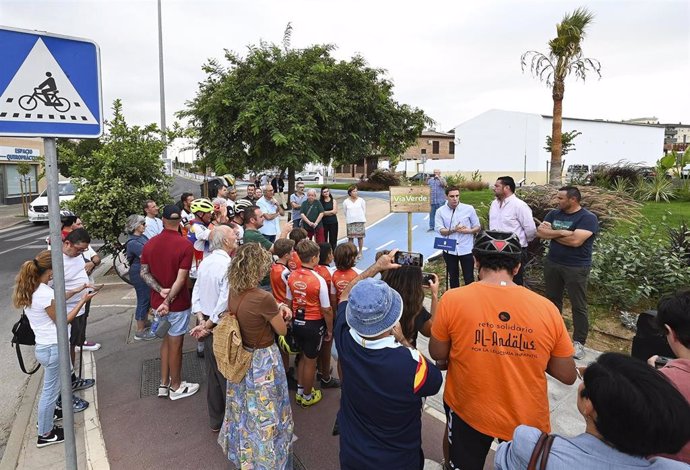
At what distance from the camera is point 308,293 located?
3717 mm

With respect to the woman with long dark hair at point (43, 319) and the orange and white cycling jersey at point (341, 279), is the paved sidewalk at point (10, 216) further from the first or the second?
the orange and white cycling jersey at point (341, 279)

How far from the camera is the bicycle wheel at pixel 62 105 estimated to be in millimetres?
2186

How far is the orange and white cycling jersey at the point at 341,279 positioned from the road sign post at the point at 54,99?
219cm

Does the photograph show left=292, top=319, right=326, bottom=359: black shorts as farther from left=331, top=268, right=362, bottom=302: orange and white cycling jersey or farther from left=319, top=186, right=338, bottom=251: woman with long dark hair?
left=319, top=186, right=338, bottom=251: woman with long dark hair

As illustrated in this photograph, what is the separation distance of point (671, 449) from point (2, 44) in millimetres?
3289

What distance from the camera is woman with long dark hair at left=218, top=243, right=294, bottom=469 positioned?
9.32 ft

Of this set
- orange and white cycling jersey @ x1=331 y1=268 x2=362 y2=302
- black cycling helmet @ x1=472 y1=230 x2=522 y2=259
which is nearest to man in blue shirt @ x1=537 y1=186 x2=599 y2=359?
orange and white cycling jersey @ x1=331 y1=268 x2=362 y2=302

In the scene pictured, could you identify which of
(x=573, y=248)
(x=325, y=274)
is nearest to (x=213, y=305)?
(x=325, y=274)

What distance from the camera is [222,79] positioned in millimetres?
17500

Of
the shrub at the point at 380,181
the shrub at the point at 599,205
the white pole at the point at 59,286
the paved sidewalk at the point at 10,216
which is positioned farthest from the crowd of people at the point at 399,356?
the shrub at the point at 380,181

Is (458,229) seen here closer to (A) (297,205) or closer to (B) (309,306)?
(B) (309,306)

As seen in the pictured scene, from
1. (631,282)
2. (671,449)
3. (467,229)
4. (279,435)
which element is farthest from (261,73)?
(671,449)

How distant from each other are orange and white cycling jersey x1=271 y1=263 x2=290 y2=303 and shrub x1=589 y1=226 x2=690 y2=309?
4922 millimetres

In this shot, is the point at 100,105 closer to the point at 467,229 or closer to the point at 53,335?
the point at 53,335
